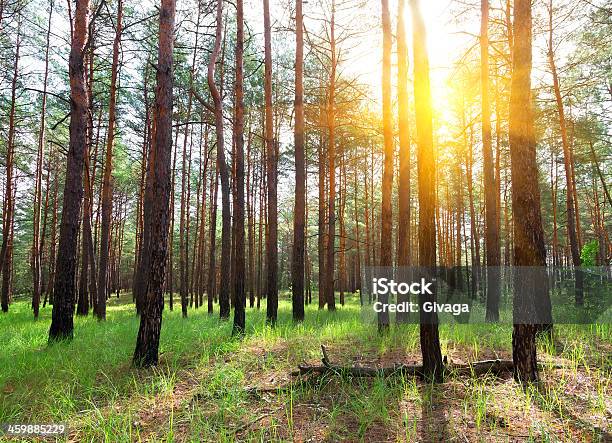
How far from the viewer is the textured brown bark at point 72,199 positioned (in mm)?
6820

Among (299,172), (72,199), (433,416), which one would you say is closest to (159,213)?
(72,199)

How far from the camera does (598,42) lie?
420 inches

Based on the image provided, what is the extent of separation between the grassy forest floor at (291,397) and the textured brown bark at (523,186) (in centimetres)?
36

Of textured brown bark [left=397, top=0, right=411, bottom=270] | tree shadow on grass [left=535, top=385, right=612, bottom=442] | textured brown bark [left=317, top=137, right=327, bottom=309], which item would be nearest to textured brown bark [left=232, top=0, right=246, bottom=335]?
textured brown bark [left=397, top=0, right=411, bottom=270]

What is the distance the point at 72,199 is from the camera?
6.93 meters

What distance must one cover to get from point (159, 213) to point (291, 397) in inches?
126

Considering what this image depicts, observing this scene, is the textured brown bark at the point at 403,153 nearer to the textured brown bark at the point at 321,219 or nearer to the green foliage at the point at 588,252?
the textured brown bark at the point at 321,219

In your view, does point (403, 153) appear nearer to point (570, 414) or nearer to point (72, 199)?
point (570, 414)

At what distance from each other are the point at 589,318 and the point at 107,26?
652 inches

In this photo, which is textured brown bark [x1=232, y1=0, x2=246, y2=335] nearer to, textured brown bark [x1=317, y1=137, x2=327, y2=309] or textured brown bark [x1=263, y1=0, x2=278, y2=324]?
textured brown bark [x1=263, y1=0, x2=278, y2=324]

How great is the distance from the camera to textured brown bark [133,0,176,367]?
5.10m

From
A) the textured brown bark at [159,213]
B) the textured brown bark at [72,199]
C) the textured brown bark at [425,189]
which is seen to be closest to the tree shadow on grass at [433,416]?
the textured brown bark at [425,189]

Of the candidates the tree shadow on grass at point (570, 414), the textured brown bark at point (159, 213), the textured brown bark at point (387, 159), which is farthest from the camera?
the textured brown bark at point (387, 159)

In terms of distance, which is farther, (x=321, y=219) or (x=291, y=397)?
(x=321, y=219)
